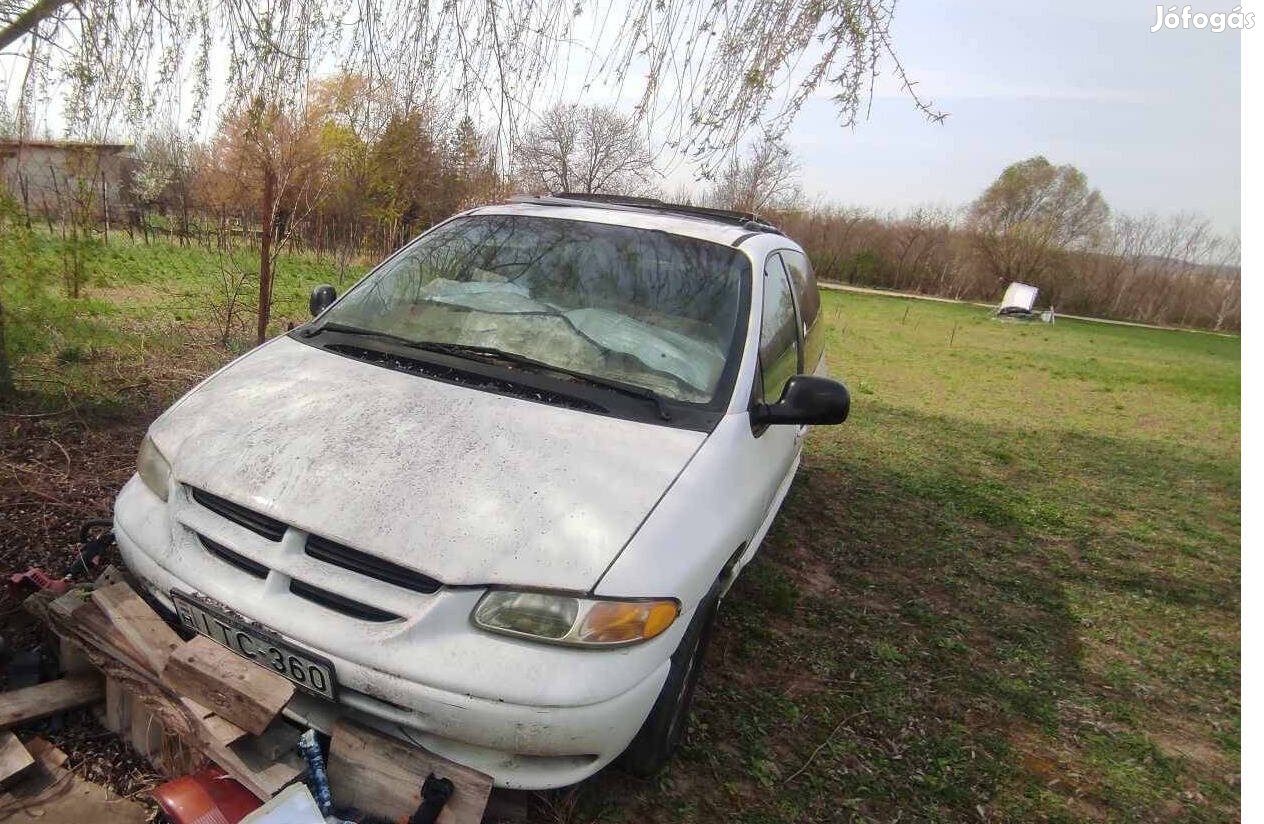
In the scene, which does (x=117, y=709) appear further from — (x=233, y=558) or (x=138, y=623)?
(x=233, y=558)

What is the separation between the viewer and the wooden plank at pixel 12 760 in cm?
166

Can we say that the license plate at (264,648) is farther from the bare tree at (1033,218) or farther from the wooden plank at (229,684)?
the bare tree at (1033,218)

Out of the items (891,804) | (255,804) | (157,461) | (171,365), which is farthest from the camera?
(171,365)

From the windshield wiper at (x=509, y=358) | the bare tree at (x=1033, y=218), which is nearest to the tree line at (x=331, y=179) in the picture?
the windshield wiper at (x=509, y=358)

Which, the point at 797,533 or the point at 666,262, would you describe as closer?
the point at 666,262

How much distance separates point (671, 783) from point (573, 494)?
112cm

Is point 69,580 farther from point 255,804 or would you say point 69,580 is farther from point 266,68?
point 266,68

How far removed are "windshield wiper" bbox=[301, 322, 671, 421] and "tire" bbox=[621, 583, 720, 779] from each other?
67 centimetres

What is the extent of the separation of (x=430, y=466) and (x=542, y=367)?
0.66 m

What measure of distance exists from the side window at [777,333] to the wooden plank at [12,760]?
2443 mm

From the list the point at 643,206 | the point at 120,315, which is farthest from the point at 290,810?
the point at 120,315

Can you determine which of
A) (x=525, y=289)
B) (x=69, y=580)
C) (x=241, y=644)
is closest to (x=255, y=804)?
(x=241, y=644)

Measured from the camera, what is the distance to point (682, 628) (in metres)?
1.93

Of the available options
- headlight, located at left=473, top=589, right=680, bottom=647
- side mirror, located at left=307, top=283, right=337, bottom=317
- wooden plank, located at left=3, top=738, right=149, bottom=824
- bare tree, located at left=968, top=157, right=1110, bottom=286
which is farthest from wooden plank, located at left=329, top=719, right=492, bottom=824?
bare tree, located at left=968, top=157, right=1110, bottom=286
